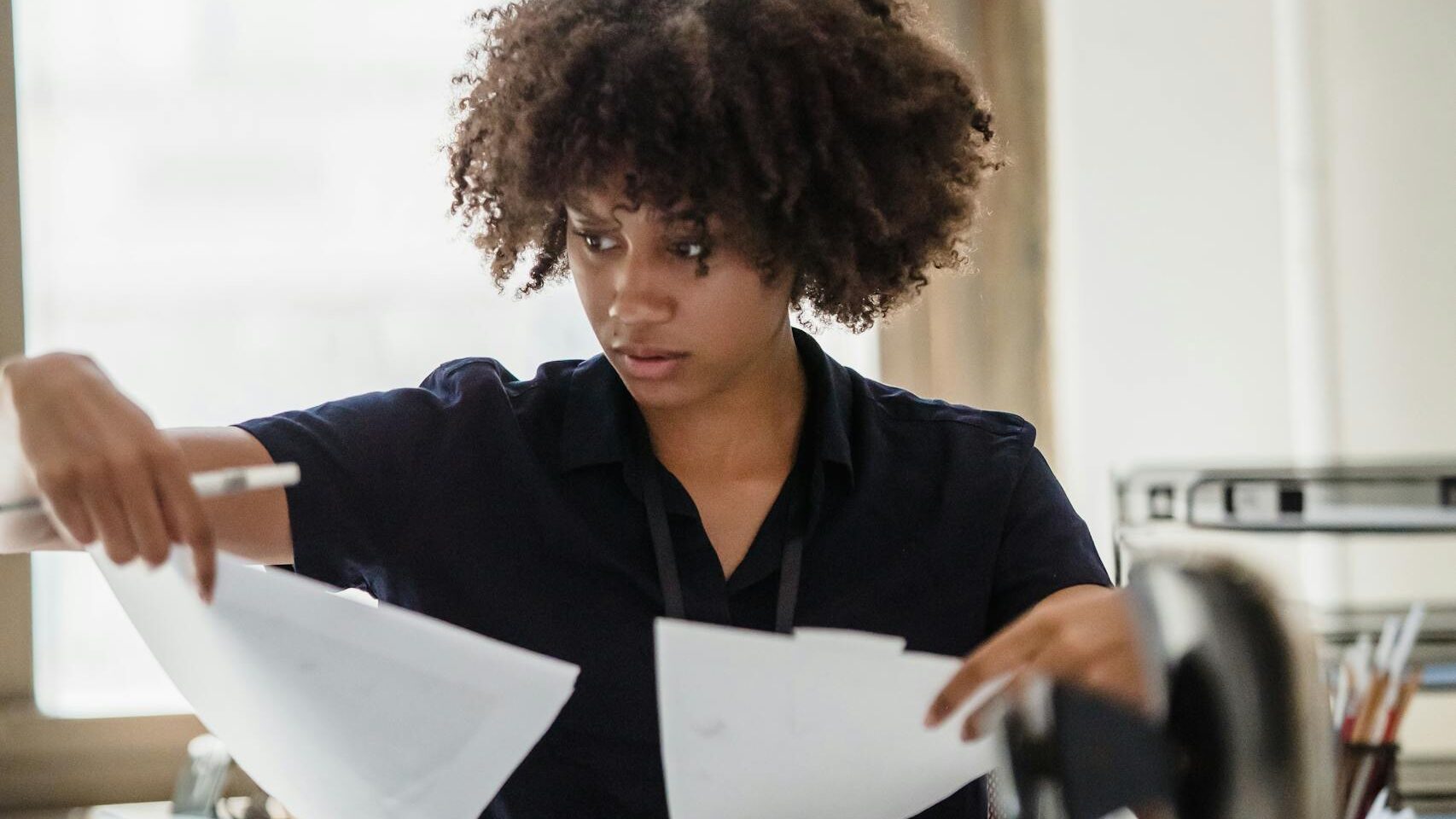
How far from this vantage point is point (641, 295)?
0.88 m

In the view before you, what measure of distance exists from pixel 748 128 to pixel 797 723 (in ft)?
1.42

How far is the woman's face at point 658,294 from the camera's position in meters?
0.89

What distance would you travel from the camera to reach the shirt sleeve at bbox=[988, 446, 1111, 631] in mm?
986

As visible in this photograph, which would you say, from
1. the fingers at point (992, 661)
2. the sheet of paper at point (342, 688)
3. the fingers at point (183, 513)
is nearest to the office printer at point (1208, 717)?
the fingers at point (992, 661)

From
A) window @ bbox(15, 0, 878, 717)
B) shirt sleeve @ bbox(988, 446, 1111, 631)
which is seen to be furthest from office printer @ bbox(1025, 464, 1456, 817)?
window @ bbox(15, 0, 878, 717)

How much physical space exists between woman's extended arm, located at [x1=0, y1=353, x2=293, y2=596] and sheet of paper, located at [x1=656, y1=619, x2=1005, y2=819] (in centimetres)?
23

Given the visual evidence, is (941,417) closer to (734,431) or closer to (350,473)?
(734,431)

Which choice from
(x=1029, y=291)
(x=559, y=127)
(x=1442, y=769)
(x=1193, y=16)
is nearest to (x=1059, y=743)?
(x=559, y=127)

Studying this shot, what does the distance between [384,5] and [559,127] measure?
800mm

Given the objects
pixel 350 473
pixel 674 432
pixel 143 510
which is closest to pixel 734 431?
pixel 674 432

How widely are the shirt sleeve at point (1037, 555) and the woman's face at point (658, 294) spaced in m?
0.26

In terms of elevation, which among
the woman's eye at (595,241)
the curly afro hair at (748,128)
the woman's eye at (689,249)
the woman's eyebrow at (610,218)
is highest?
the curly afro hair at (748,128)

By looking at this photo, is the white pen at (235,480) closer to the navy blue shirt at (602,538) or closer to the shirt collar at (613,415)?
the navy blue shirt at (602,538)

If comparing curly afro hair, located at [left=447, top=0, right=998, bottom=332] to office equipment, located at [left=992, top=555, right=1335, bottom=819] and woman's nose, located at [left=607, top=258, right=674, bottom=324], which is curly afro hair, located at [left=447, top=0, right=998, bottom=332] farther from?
office equipment, located at [left=992, top=555, right=1335, bottom=819]
